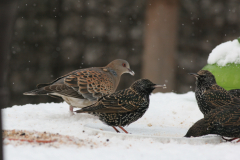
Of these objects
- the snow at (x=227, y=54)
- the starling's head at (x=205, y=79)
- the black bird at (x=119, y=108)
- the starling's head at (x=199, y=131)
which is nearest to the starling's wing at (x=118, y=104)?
the black bird at (x=119, y=108)

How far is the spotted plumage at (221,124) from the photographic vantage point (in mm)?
2236

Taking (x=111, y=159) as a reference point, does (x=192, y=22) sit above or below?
above

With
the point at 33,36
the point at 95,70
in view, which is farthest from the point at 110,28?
the point at 95,70

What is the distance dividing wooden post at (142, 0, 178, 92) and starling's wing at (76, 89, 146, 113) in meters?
3.52

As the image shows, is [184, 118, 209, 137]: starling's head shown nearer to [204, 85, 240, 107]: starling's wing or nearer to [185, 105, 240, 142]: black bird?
[185, 105, 240, 142]: black bird

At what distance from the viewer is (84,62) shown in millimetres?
6469

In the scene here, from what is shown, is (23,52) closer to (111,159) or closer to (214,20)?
(214,20)

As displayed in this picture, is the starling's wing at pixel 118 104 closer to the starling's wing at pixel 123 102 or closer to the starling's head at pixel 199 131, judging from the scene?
the starling's wing at pixel 123 102

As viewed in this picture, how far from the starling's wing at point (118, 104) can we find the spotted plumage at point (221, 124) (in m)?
0.52


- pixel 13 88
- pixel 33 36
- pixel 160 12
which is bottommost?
pixel 13 88

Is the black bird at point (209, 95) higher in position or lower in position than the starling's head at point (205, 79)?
lower

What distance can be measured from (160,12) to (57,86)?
360 centimetres

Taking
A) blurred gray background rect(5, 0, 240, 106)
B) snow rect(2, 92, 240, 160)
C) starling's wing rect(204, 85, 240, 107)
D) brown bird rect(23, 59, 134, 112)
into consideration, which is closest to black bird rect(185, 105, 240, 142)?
snow rect(2, 92, 240, 160)

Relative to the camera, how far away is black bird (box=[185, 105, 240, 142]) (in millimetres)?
2236
